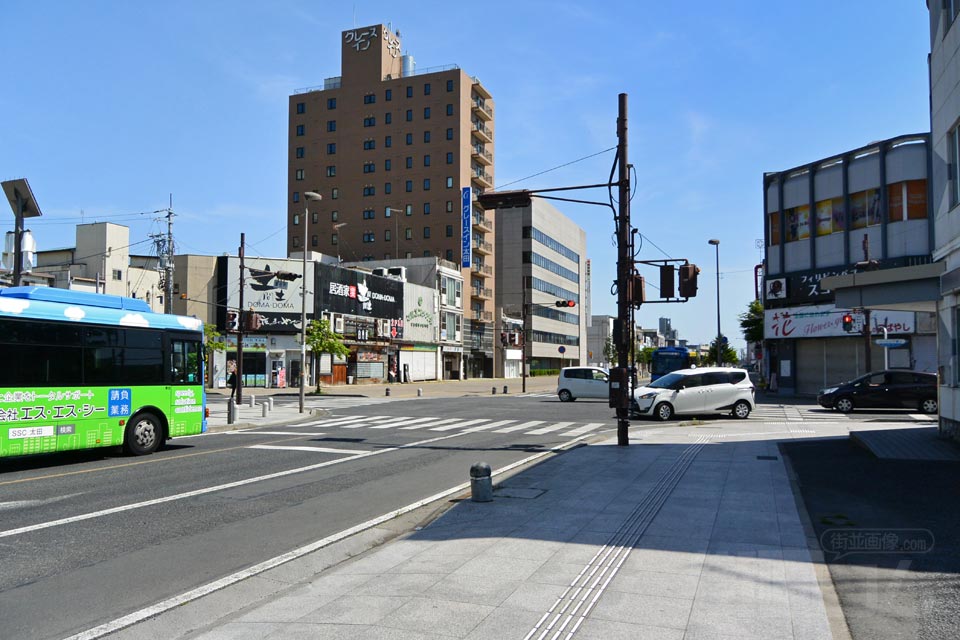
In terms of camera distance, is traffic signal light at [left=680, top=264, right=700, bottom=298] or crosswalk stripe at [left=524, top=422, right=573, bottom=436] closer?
traffic signal light at [left=680, top=264, right=700, bottom=298]

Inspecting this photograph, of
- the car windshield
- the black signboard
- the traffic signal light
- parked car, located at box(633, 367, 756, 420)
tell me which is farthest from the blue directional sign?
the traffic signal light

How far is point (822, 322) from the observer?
37156mm

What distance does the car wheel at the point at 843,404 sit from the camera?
26859 mm

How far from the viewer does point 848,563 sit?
6.45 m

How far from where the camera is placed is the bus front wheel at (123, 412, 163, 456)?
47.3 ft

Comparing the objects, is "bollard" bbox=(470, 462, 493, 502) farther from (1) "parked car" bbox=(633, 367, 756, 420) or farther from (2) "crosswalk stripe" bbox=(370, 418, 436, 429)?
(1) "parked car" bbox=(633, 367, 756, 420)

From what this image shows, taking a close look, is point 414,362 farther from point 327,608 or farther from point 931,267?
point 327,608

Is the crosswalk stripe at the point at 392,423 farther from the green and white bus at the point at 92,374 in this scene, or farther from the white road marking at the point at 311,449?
the green and white bus at the point at 92,374

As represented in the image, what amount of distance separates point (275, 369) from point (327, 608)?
162 feet

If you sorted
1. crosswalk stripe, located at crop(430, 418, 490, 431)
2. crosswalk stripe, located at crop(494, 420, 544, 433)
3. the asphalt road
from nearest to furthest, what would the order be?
the asphalt road < crosswalk stripe, located at crop(494, 420, 544, 433) < crosswalk stripe, located at crop(430, 418, 490, 431)

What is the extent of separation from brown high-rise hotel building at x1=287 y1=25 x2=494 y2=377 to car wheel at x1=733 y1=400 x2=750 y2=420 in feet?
185

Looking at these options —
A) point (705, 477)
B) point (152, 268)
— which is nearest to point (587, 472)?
point (705, 477)

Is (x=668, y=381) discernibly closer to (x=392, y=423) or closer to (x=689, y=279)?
(x=392, y=423)

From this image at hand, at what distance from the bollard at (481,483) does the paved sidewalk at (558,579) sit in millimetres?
174
